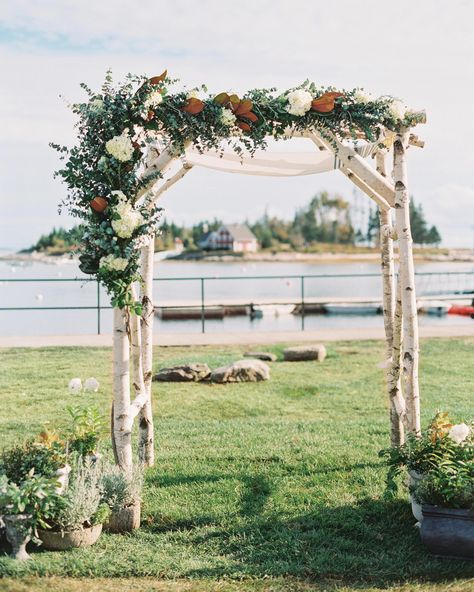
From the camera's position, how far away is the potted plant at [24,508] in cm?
408

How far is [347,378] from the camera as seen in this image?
10227 mm

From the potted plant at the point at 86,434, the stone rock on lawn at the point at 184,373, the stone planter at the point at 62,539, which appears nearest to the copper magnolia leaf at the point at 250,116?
the potted plant at the point at 86,434

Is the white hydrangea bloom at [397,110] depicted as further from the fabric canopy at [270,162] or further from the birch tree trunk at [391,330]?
the fabric canopy at [270,162]

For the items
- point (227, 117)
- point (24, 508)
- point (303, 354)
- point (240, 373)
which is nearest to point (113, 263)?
point (227, 117)

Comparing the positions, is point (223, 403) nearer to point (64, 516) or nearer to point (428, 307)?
point (64, 516)

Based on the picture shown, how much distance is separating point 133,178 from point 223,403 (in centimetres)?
460

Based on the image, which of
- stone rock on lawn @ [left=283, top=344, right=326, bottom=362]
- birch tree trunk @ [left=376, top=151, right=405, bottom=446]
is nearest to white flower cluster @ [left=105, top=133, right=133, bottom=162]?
birch tree trunk @ [left=376, top=151, right=405, bottom=446]

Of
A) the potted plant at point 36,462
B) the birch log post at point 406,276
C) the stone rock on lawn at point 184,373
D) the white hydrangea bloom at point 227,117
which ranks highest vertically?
the white hydrangea bloom at point 227,117

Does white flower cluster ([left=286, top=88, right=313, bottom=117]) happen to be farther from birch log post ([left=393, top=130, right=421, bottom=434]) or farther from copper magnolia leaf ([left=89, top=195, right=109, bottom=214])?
copper magnolia leaf ([left=89, top=195, right=109, bottom=214])

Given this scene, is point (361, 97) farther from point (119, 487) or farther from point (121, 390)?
point (119, 487)

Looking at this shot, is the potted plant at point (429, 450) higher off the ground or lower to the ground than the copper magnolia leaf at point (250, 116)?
lower

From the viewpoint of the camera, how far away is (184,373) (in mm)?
10086

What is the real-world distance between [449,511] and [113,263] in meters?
2.40

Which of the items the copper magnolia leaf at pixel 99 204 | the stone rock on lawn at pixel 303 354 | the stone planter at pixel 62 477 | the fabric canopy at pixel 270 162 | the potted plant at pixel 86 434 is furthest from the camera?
the stone rock on lawn at pixel 303 354
